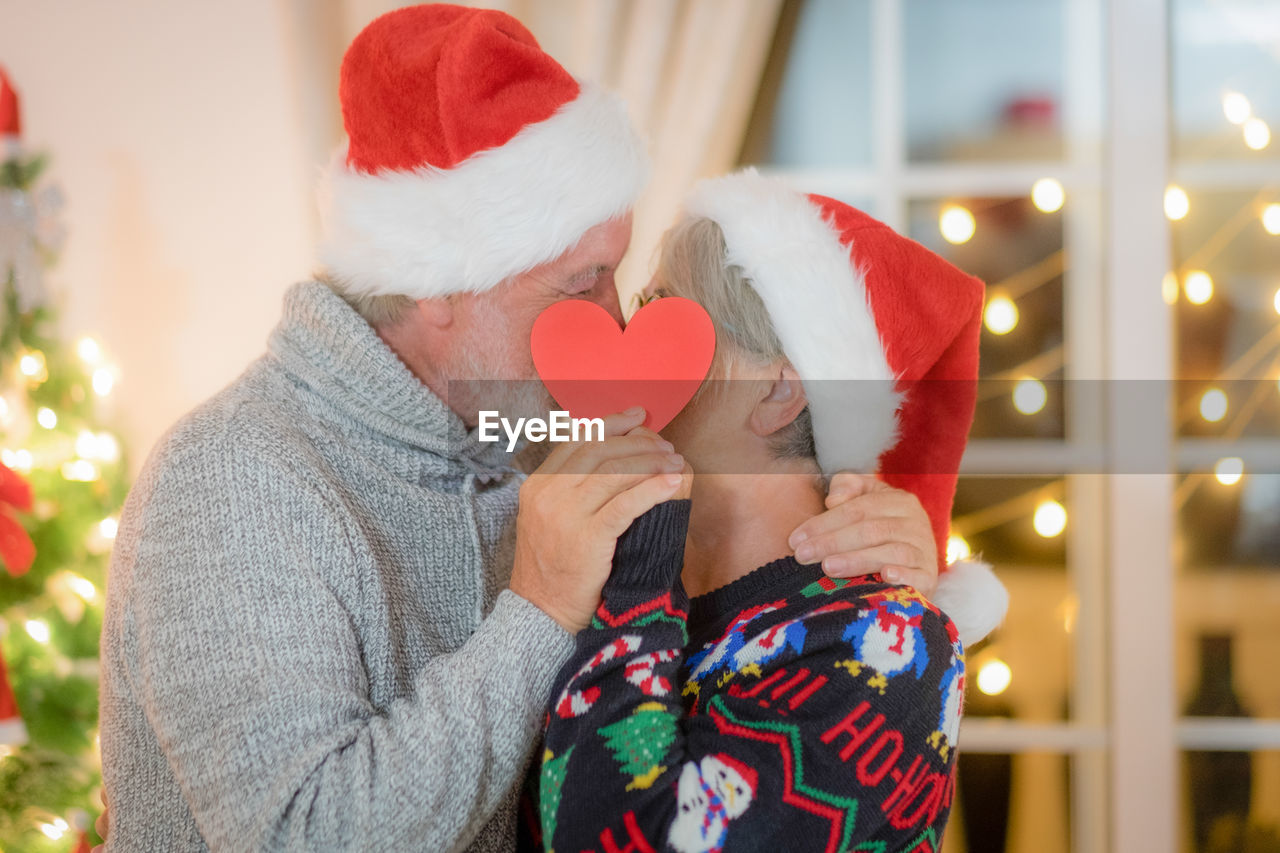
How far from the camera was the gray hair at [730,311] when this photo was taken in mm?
1123

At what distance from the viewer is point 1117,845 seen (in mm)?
2268

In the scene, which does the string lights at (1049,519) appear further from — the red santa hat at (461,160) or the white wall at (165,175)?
the white wall at (165,175)

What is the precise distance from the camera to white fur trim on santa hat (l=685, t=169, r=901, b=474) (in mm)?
1092

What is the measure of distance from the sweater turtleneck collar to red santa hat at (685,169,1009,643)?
0.41 m

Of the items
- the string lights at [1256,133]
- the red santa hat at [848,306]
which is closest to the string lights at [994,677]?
the red santa hat at [848,306]

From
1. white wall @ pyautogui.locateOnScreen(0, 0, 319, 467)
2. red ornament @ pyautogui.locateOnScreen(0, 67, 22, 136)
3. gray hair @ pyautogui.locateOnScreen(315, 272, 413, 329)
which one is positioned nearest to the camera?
gray hair @ pyautogui.locateOnScreen(315, 272, 413, 329)

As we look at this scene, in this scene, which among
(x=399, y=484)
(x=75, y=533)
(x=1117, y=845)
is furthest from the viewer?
(x=1117, y=845)

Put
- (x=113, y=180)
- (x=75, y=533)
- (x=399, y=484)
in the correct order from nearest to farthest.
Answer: (x=399, y=484) < (x=75, y=533) < (x=113, y=180)

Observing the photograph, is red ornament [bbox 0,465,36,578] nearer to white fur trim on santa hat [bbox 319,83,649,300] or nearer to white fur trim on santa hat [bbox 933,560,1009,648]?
white fur trim on santa hat [bbox 319,83,649,300]

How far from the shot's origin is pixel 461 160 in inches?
44.8

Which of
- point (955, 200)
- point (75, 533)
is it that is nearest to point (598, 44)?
point (955, 200)

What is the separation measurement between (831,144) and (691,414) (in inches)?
57.2

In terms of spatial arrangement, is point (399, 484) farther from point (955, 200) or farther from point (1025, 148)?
point (1025, 148)

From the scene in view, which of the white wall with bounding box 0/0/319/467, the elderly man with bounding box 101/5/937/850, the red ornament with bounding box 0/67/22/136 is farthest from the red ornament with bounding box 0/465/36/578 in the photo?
the elderly man with bounding box 101/5/937/850
